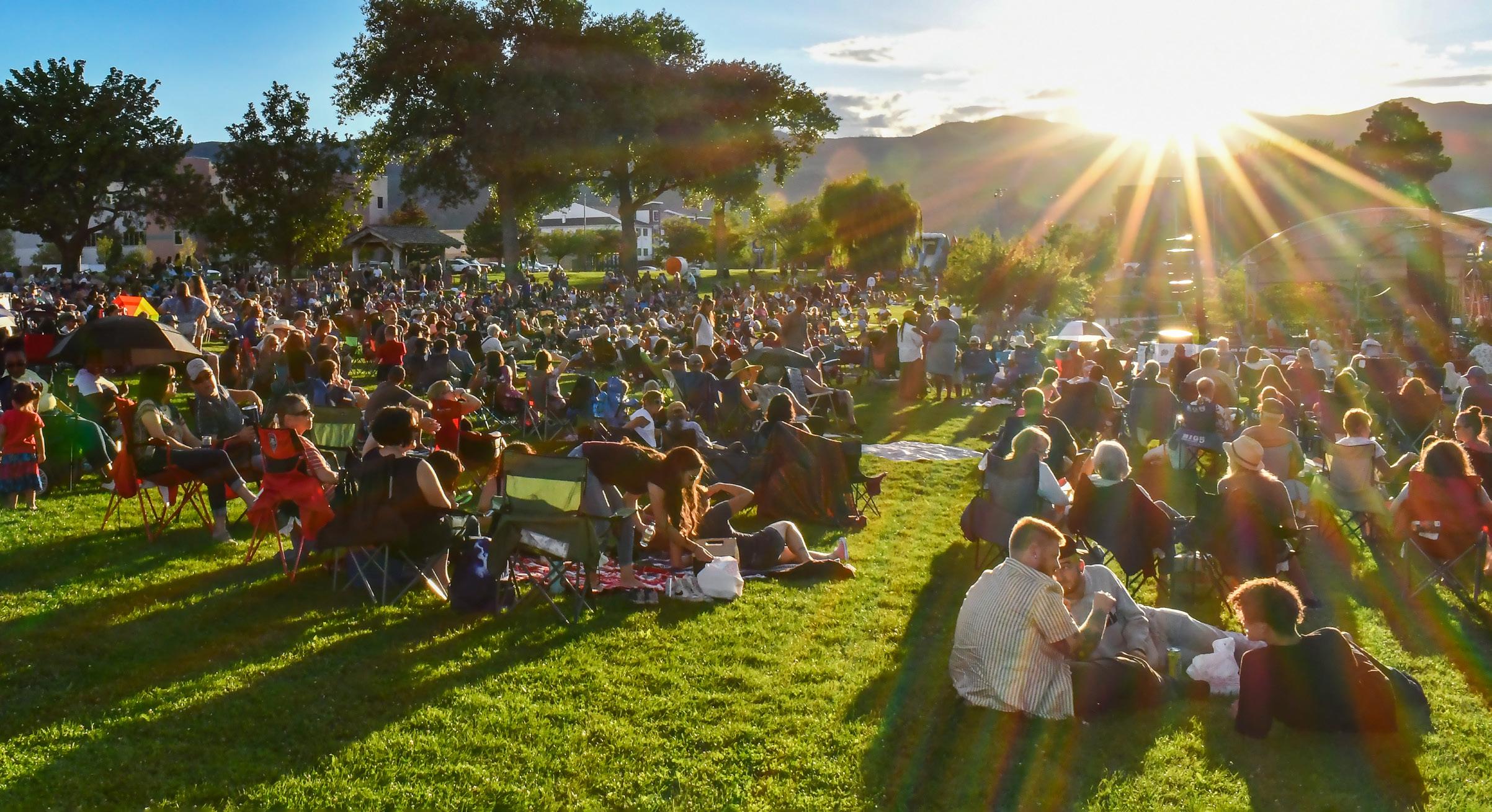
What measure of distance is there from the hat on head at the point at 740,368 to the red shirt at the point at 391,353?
435 cm

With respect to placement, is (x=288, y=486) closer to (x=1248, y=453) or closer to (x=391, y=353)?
(x=1248, y=453)

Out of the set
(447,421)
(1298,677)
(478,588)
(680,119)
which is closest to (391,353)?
(447,421)

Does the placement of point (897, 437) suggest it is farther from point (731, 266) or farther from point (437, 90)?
point (731, 266)

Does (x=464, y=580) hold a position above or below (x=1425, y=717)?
above

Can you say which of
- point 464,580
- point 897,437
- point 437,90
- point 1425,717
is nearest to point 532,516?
point 464,580

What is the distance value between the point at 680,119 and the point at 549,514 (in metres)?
39.8

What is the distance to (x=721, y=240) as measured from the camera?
65.9 meters

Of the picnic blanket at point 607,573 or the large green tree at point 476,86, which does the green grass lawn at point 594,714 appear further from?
the large green tree at point 476,86

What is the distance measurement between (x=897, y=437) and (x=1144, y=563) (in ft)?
24.0

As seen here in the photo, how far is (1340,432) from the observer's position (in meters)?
12.1

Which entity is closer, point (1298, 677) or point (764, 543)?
point (1298, 677)

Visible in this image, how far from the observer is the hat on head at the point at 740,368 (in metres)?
13.0

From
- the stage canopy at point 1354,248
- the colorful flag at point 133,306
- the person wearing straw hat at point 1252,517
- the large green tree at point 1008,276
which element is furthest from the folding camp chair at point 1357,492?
the stage canopy at point 1354,248

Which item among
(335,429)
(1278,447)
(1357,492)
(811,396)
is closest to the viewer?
(335,429)
